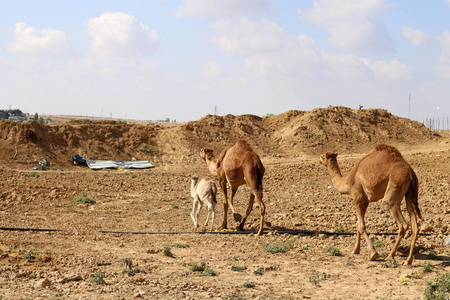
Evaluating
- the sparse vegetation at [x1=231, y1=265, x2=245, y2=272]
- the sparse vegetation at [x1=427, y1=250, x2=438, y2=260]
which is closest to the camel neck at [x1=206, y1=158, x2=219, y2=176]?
the sparse vegetation at [x1=231, y1=265, x2=245, y2=272]

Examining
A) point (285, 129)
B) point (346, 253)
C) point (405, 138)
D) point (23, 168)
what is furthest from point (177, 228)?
point (405, 138)

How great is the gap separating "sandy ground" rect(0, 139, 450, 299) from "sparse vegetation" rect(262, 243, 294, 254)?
70 mm

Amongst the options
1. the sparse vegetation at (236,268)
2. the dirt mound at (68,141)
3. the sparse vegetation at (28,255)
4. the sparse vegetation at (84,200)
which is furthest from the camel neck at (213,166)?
the dirt mound at (68,141)

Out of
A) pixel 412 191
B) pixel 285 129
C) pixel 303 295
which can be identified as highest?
pixel 285 129

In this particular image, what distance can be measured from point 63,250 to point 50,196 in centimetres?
778

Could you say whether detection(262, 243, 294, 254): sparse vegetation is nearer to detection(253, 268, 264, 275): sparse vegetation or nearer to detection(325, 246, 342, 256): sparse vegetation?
detection(325, 246, 342, 256): sparse vegetation

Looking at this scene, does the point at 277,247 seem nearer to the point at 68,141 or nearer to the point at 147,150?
the point at 147,150

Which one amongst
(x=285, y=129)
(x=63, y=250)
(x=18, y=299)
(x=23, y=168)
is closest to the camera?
(x=18, y=299)

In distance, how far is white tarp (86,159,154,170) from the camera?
29.8 meters

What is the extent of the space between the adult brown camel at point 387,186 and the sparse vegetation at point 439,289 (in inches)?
65.3

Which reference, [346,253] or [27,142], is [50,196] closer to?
[346,253]

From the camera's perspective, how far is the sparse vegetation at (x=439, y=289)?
7.01 metres

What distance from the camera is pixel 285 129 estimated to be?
40.3m

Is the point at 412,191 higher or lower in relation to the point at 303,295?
higher
